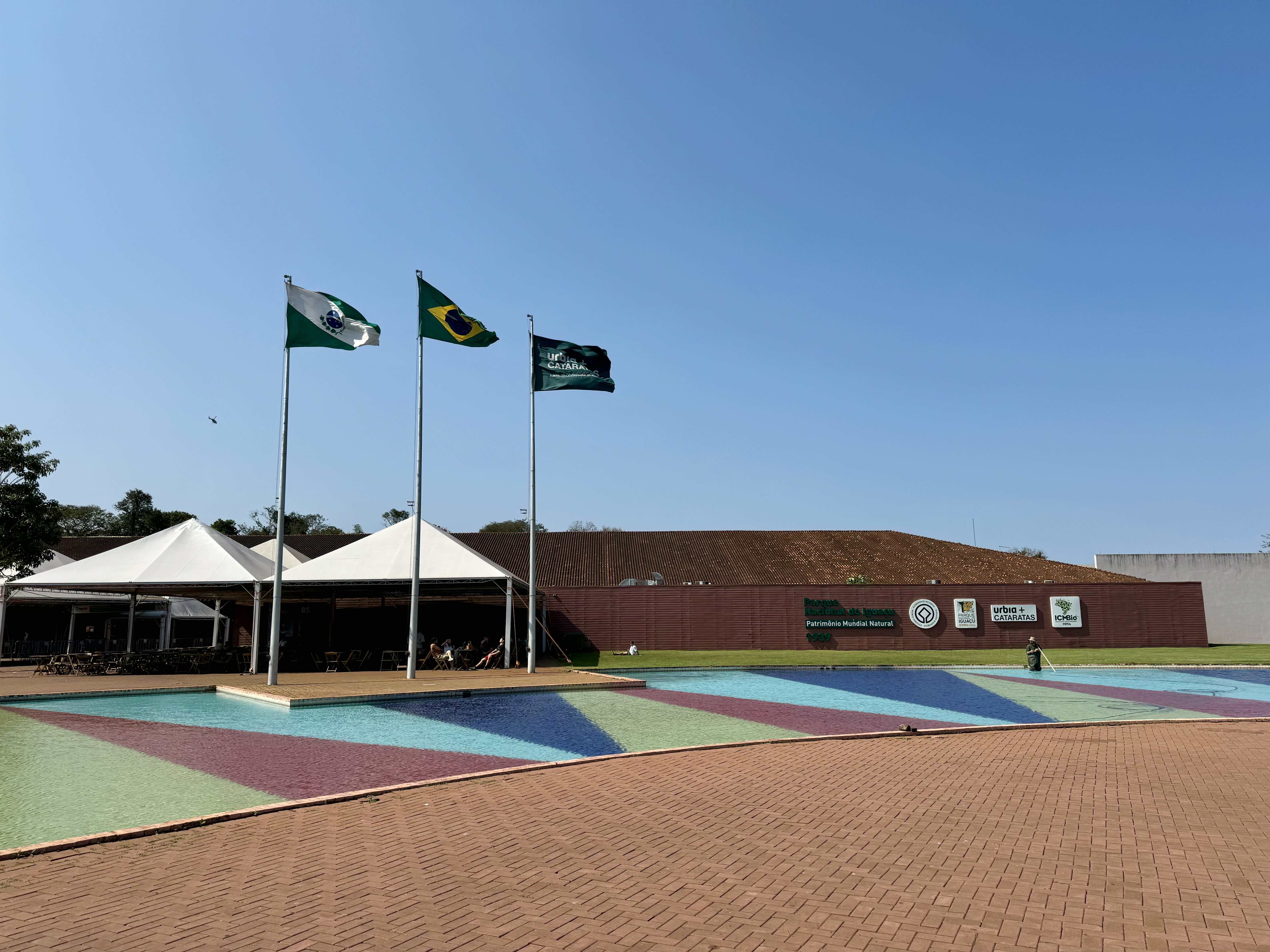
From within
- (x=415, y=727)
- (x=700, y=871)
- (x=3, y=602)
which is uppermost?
(x=3, y=602)

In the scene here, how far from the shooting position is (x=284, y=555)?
23156 mm

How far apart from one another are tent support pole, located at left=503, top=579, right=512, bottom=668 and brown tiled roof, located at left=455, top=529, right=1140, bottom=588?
15.3m

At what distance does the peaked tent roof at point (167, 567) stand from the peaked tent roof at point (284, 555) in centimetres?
55

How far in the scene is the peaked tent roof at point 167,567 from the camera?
21438 millimetres

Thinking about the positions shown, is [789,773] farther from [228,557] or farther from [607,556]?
[607,556]

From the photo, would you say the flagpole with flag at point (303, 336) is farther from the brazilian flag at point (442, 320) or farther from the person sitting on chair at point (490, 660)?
the person sitting on chair at point (490, 660)

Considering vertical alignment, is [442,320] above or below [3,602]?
above

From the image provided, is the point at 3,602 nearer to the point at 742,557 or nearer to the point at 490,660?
the point at 490,660

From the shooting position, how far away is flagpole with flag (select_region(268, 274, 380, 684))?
17422mm

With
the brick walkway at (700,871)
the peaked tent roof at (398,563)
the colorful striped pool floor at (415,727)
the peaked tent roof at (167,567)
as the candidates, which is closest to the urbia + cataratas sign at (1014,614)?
the colorful striped pool floor at (415,727)

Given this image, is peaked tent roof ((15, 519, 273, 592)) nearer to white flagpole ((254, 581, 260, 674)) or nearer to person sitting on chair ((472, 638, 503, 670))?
white flagpole ((254, 581, 260, 674))

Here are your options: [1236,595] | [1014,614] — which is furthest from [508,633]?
[1236,595]

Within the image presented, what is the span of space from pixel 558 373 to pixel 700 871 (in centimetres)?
1643

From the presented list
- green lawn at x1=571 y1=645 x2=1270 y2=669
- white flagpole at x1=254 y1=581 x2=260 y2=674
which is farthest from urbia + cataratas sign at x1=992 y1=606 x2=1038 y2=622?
white flagpole at x1=254 y1=581 x2=260 y2=674
